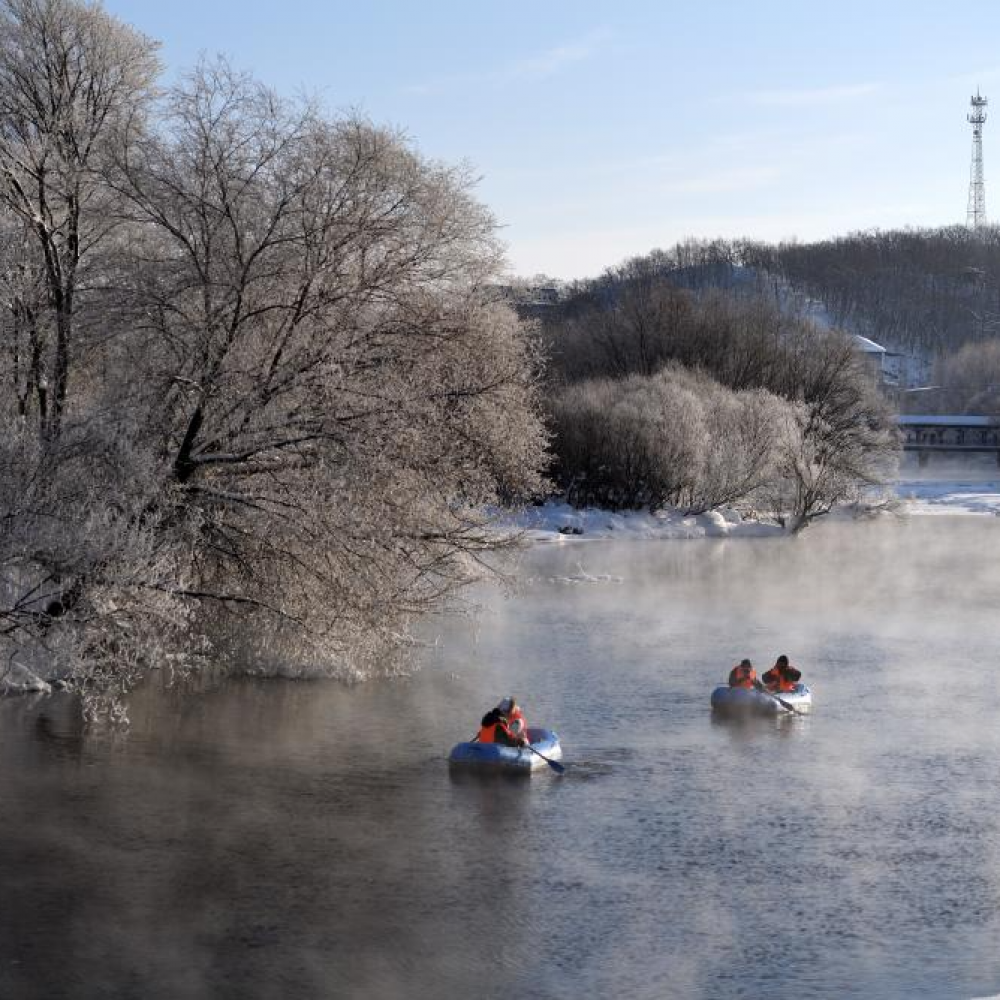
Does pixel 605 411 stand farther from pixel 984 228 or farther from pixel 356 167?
pixel 984 228

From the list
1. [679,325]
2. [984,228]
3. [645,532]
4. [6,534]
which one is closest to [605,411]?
[645,532]

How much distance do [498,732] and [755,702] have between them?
5.07 m

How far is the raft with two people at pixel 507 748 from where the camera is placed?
61.1ft

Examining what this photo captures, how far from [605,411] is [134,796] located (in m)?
40.8

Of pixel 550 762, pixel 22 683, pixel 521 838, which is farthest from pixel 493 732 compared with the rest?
pixel 22 683

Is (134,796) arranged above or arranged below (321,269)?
below

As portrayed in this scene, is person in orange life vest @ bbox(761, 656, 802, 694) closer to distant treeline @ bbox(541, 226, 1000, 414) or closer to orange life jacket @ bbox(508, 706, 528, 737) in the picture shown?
orange life jacket @ bbox(508, 706, 528, 737)

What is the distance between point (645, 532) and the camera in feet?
173

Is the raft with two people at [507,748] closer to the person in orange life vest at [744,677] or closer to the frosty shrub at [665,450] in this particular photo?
the person in orange life vest at [744,677]

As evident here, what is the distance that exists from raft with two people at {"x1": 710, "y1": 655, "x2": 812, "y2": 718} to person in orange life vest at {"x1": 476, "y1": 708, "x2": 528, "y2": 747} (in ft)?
15.0

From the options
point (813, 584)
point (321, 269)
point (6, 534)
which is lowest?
point (813, 584)

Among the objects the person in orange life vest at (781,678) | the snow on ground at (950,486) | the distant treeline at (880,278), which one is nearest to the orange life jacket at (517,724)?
the person in orange life vest at (781,678)

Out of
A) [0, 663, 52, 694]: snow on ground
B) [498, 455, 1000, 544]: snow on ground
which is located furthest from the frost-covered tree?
[498, 455, 1000, 544]: snow on ground

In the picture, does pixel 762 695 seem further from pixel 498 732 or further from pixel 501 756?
pixel 501 756
